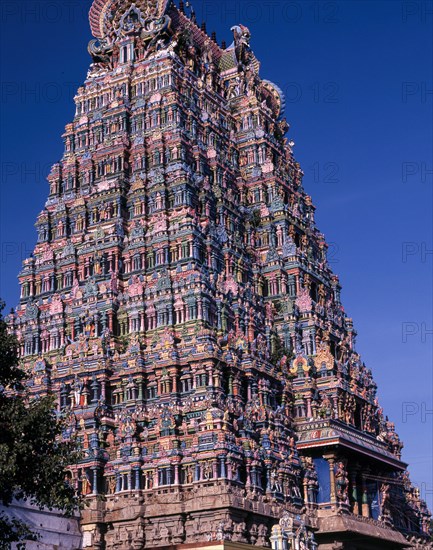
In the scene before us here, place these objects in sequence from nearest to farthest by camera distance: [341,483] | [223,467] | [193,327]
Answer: [223,467] < [193,327] < [341,483]

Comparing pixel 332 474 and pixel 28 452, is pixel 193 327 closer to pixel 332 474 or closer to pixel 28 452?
→ pixel 332 474

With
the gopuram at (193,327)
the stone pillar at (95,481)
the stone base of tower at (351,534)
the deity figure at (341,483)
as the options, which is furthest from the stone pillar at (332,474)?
the stone pillar at (95,481)

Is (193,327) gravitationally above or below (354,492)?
above

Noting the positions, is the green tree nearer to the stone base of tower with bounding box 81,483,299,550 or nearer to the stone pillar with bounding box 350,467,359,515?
the stone base of tower with bounding box 81,483,299,550

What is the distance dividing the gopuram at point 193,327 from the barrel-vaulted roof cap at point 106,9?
115mm

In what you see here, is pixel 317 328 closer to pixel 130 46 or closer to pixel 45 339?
pixel 45 339

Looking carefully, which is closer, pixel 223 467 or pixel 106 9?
pixel 223 467

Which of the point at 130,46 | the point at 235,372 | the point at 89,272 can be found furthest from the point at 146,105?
the point at 235,372

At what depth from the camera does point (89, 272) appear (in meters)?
56.4

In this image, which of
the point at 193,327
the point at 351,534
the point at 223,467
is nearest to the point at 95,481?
the point at 223,467

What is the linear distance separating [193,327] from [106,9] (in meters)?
29.9

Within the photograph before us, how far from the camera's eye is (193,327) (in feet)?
164

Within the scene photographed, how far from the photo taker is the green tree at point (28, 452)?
30.3 metres

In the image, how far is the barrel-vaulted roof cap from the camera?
65.9 meters
